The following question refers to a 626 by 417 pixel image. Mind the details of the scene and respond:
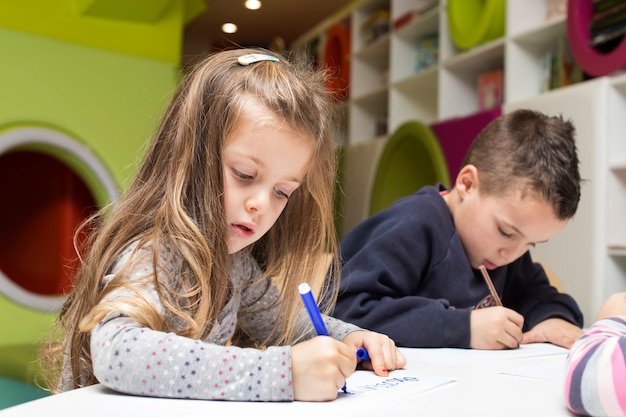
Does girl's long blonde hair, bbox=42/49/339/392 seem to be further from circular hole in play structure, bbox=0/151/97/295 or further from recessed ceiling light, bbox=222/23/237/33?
circular hole in play structure, bbox=0/151/97/295

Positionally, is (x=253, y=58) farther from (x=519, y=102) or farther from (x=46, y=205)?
(x=46, y=205)

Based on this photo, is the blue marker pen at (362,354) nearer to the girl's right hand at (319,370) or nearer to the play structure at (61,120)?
the girl's right hand at (319,370)

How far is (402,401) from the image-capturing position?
0.42 metres

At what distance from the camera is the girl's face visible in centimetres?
53

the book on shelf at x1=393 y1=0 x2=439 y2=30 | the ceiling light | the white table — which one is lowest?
the white table

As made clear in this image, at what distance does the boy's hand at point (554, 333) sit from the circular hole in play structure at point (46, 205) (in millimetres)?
1018

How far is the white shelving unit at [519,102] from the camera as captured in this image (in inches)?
48.4

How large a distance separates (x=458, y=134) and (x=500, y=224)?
32.6 inches

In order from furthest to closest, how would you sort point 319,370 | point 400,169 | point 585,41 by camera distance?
point 400,169 < point 585,41 < point 319,370

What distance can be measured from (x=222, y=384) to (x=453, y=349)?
1.09 feet

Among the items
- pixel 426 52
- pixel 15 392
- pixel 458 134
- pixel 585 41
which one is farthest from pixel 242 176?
pixel 426 52

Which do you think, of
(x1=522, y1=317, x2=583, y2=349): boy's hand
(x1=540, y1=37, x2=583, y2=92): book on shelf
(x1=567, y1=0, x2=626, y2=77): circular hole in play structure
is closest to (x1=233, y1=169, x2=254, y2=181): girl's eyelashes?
(x1=522, y1=317, x2=583, y2=349): boy's hand

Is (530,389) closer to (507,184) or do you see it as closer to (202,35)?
(507,184)

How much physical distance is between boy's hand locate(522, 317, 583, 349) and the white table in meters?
0.20
